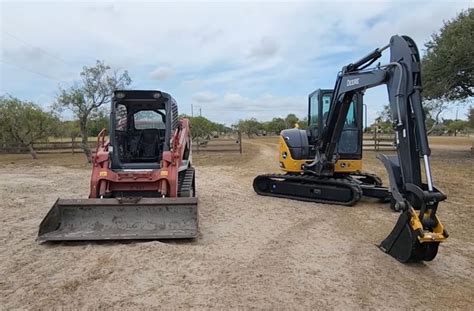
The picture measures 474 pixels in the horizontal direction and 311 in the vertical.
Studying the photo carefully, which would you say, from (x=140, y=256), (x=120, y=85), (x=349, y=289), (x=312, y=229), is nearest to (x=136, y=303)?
(x=140, y=256)

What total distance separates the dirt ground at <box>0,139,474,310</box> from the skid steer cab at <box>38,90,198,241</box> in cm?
36

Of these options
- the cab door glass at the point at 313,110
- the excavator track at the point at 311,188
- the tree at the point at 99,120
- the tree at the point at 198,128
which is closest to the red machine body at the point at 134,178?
the excavator track at the point at 311,188

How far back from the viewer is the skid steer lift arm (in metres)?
4.62

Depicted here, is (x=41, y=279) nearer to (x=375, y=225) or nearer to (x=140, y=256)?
(x=140, y=256)

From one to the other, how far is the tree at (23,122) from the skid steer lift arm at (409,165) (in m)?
25.1

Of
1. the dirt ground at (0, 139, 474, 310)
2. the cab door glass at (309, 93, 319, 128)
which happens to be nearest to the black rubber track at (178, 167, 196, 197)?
the dirt ground at (0, 139, 474, 310)

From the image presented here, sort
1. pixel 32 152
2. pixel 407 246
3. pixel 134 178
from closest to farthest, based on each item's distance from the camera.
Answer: pixel 407 246
pixel 134 178
pixel 32 152

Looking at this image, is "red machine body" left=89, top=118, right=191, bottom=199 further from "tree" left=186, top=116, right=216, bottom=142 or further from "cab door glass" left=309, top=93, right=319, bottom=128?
"tree" left=186, top=116, right=216, bottom=142

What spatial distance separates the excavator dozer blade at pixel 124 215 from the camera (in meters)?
6.01

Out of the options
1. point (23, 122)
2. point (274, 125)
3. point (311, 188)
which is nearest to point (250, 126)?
point (274, 125)

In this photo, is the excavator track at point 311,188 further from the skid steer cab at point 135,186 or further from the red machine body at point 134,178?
the red machine body at point 134,178

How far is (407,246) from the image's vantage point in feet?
15.6

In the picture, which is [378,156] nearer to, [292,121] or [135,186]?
[135,186]

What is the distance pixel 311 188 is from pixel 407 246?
441cm
